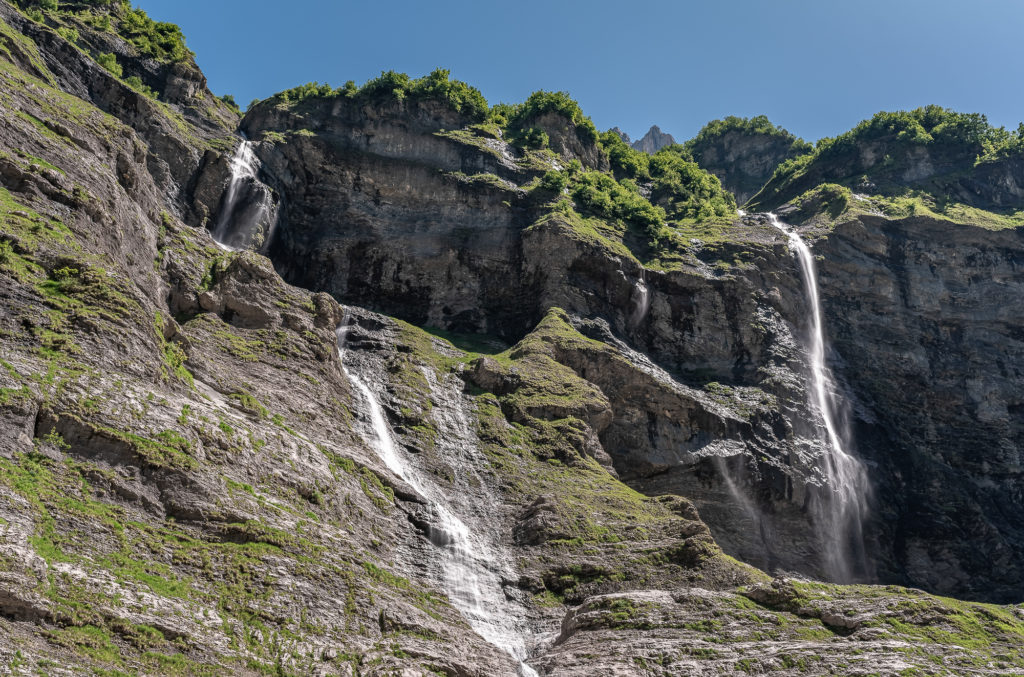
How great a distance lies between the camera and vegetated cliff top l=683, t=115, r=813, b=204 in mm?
104188

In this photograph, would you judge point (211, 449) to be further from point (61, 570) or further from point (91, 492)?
point (61, 570)

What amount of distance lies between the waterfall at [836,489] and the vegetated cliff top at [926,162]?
2452 cm

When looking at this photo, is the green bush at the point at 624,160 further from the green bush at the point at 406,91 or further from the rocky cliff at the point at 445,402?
the green bush at the point at 406,91

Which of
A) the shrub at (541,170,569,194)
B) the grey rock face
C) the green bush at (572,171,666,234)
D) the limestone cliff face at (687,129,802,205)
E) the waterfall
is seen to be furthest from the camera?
the grey rock face

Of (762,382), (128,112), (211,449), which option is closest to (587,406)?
(762,382)

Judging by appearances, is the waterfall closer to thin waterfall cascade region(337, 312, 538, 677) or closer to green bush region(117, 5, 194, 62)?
thin waterfall cascade region(337, 312, 538, 677)

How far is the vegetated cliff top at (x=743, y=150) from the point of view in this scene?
104 meters

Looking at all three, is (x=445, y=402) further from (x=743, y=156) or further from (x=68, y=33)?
(x=743, y=156)

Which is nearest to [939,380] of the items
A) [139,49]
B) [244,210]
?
[244,210]

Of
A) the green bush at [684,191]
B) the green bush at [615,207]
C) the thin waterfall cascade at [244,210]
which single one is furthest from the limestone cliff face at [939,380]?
the thin waterfall cascade at [244,210]

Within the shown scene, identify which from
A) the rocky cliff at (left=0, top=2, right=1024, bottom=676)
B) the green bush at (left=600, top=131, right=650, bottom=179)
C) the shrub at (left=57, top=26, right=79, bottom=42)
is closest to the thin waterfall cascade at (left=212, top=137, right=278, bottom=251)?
the rocky cliff at (left=0, top=2, right=1024, bottom=676)

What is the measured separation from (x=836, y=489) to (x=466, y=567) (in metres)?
26.6

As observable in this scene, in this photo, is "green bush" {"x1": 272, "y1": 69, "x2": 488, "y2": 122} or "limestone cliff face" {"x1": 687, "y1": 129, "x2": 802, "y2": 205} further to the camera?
"limestone cliff face" {"x1": 687, "y1": 129, "x2": 802, "y2": 205}

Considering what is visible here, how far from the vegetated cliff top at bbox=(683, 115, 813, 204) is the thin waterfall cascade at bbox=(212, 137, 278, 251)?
227ft
